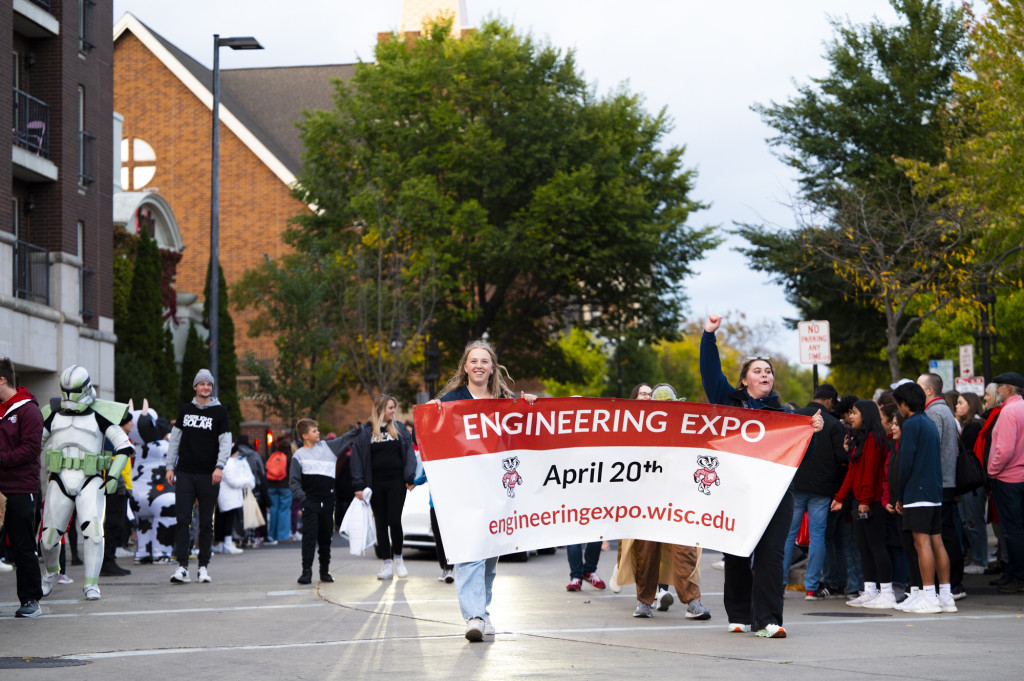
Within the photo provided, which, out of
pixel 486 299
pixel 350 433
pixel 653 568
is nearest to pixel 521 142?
pixel 486 299

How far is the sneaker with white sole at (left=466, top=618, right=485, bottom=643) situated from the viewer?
9039 millimetres

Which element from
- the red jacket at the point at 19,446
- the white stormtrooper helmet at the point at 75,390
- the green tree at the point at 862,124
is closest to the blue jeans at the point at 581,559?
the white stormtrooper helmet at the point at 75,390

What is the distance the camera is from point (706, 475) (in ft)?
31.0

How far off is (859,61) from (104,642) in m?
33.5

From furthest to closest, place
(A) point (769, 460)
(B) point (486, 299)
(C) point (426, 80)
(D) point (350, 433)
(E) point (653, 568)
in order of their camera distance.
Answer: (B) point (486, 299) < (C) point (426, 80) < (D) point (350, 433) < (E) point (653, 568) < (A) point (769, 460)

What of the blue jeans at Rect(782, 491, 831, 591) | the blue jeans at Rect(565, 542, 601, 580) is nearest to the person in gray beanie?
the blue jeans at Rect(565, 542, 601, 580)

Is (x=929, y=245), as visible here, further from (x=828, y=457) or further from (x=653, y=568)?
(x=653, y=568)

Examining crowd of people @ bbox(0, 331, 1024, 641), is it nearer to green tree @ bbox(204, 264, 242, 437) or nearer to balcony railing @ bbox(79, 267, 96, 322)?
balcony railing @ bbox(79, 267, 96, 322)

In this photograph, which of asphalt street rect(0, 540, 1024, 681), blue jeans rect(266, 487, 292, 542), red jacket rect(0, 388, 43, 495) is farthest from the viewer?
blue jeans rect(266, 487, 292, 542)

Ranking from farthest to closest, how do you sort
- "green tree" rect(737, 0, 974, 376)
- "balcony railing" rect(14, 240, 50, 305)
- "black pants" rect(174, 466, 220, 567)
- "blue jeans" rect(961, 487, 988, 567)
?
"green tree" rect(737, 0, 974, 376)
"balcony railing" rect(14, 240, 50, 305)
"blue jeans" rect(961, 487, 988, 567)
"black pants" rect(174, 466, 220, 567)

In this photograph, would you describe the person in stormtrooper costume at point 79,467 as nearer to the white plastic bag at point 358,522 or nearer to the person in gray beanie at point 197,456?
the person in gray beanie at point 197,456

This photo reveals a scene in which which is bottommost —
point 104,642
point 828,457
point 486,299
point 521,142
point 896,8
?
point 104,642

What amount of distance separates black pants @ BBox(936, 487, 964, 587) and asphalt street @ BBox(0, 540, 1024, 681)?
1.02 feet

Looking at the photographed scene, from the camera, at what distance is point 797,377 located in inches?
5236
